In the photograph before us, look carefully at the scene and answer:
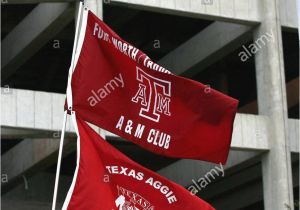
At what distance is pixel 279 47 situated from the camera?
65.5ft

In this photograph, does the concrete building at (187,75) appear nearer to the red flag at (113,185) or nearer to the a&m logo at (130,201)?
the red flag at (113,185)

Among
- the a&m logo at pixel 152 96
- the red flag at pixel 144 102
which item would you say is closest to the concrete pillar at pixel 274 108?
the red flag at pixel 144 102

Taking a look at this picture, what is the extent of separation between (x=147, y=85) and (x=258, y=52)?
8642 millimetres

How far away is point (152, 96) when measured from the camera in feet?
38.8

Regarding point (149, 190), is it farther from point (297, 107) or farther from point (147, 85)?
point (297, 107)

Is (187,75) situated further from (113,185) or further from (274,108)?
(113,185)

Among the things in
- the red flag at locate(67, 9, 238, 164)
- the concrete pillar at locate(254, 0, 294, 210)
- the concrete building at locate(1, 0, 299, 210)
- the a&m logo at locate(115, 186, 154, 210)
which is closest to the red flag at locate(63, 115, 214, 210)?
the a&m logo at locate(115, 186, 154, 210)

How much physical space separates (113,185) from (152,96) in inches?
54.7

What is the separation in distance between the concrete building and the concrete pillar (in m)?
0.02

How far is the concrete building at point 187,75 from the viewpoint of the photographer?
1850 centimetres

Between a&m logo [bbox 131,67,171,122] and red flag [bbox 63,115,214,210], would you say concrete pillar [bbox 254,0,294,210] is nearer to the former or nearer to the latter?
a&m logo [bbox 131,67,171,122]

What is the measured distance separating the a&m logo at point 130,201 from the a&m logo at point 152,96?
1.05m

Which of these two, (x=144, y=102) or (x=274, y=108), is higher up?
(x=274, y=108)

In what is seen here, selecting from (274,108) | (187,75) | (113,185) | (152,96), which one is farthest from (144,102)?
(187,75)
